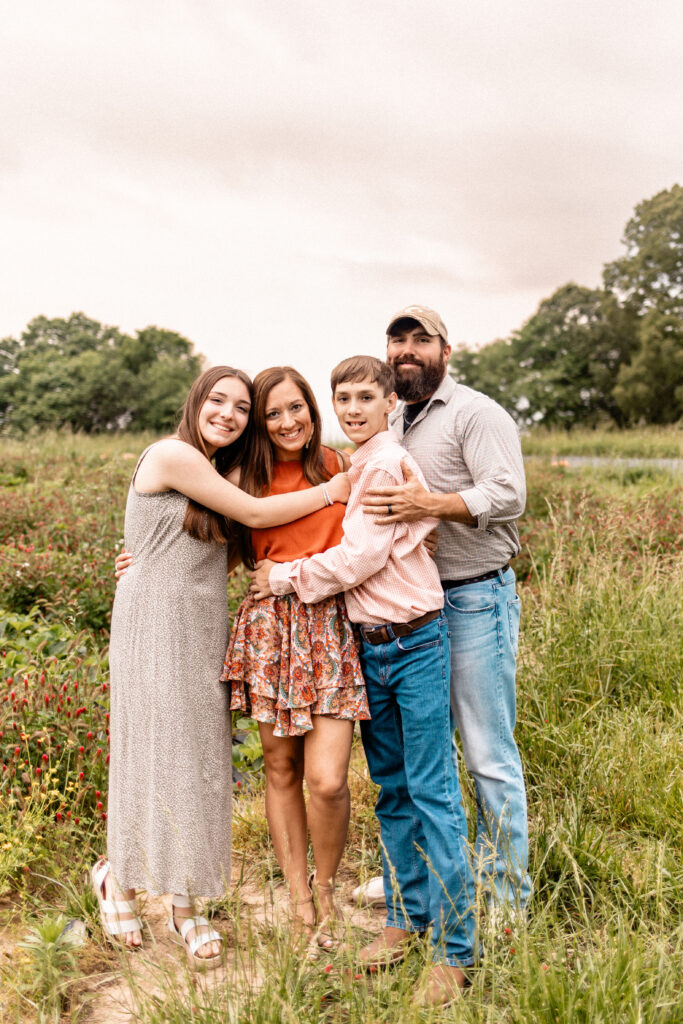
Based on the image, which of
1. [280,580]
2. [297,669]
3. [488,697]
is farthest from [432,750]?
[280,580]

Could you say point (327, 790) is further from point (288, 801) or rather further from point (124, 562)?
point (124, 562)

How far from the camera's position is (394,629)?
2.78 metres

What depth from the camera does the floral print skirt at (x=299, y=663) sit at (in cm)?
285

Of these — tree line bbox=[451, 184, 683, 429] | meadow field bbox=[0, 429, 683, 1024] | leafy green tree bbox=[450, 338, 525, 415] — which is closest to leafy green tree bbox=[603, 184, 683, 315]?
tree line bbox=[451, 184, 683, 429]

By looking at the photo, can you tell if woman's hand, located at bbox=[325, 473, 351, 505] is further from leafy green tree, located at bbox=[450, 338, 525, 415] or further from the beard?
leafy green tree, located at bbox=[450, 338, 525, 415]

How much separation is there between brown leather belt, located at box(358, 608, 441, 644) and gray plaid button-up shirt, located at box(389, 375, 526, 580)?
255mm

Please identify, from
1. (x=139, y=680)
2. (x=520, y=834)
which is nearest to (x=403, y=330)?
(x=139, y=680)

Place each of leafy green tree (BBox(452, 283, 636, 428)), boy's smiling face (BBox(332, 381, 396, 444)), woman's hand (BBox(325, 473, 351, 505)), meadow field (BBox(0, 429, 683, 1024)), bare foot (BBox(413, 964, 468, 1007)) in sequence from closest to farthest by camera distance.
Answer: meadow field (BBox(0, 429, 683, 1024))
bare foot (BBox(413, 964, 468, 1007))
boy's smiling face (BBox(332, 381, 396, 444))
woman's hand (BBox(325, 473, 351, 505))
leafy green tree (BBox(452, 283, 636, 428))

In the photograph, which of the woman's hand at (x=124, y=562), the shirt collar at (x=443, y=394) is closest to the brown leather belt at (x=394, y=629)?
the shirt collar at (x=443, y=394)

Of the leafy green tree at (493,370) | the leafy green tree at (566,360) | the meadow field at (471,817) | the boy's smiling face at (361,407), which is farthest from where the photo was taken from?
the leafy green tree at (493,370)

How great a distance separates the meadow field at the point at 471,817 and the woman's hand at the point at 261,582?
983 millimetres

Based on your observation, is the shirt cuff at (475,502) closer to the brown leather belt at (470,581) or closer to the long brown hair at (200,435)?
the brown leather belt at (470,581)

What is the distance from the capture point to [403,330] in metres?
3.09

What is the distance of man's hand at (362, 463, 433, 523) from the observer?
271 cm
